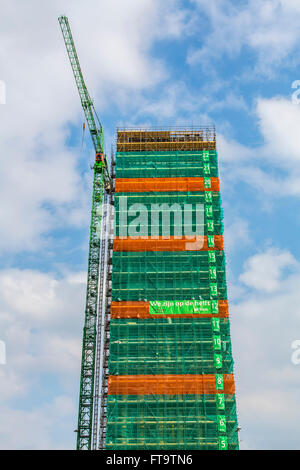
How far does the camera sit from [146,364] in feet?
221

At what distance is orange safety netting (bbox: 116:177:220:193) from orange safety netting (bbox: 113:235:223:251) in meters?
8.00

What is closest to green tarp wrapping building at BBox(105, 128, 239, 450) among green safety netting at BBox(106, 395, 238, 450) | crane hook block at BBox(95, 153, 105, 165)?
green safety netting at BBox(106, 395, 238, 450)

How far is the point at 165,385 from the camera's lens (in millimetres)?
66188

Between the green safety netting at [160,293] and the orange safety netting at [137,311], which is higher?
the green safety netting at [160,293]

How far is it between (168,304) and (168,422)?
14720mm

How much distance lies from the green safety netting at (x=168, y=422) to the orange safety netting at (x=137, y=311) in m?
10.1

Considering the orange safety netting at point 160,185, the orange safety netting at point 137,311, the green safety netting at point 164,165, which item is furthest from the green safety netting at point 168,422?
the green safety netting at point 164,165

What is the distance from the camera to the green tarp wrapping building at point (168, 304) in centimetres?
6406

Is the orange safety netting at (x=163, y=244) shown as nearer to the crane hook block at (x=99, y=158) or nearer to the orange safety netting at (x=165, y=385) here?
the orange safety netting at (x=165, y=385)

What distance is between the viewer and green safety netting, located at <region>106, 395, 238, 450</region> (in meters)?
62.8

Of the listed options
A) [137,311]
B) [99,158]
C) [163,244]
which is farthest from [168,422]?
[99,158]

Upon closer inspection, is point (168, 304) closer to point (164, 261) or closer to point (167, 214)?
point (164, 261)
